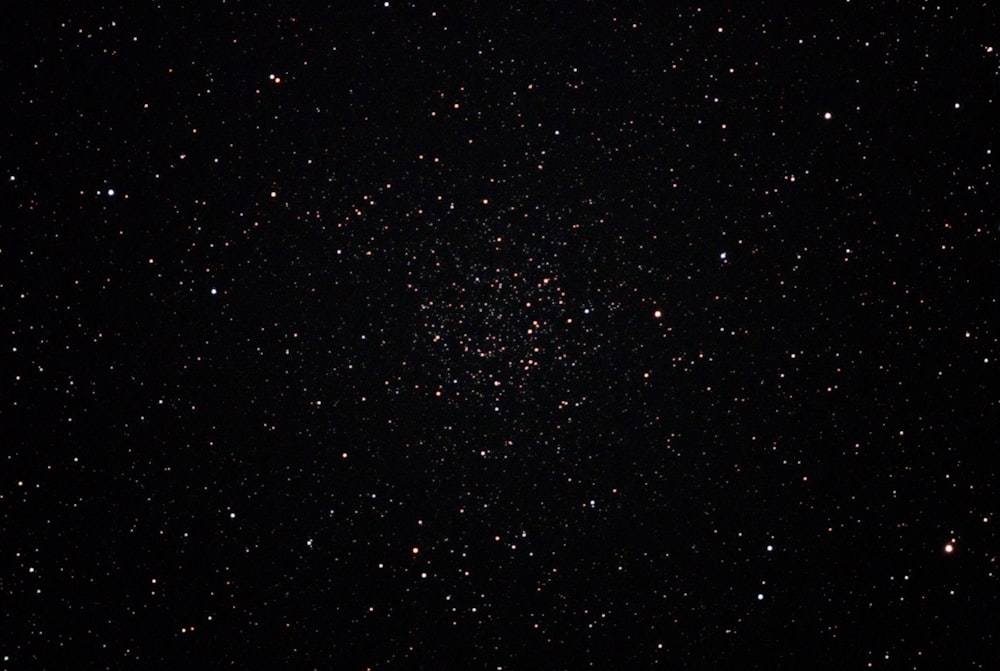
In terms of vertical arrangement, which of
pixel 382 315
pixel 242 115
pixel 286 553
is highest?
pixel 242 115

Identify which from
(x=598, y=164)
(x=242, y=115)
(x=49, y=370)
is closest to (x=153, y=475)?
(x=49, y=370)

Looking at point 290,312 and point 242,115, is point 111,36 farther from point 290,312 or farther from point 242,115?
point 290,312

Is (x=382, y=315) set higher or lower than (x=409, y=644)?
higher

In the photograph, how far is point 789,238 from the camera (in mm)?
384

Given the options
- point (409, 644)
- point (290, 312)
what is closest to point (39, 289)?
point (290, 312)

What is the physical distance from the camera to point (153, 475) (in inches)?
15.3

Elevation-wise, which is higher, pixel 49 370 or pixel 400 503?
pixel 49 370

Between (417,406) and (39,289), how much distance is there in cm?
24

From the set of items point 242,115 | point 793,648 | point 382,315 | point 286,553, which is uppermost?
point 242,115

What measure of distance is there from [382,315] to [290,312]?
0.18 feet

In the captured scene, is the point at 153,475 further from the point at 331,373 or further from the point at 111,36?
the point at 111,36

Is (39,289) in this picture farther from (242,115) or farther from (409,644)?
(409,644)

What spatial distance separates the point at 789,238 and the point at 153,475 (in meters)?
0.41

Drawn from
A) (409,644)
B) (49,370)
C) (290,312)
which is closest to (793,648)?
(409,644)
